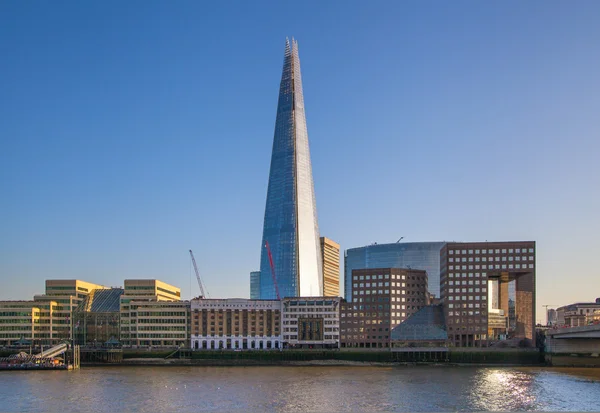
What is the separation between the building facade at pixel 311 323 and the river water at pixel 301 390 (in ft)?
136

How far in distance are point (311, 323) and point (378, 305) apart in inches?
681

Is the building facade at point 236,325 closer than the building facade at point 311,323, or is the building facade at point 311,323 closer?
the building facade at point 311,323

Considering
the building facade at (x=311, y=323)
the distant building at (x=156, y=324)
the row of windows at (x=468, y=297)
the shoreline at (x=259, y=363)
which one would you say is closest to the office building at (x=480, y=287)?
the row of windows at (x=468, y=297)

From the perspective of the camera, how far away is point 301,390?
4021 inches

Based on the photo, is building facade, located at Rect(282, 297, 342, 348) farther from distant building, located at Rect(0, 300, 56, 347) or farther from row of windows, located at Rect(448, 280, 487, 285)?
distant building, located at Rect(0, 300, 56, 347)

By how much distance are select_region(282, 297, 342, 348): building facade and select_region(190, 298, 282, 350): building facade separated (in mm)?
2611

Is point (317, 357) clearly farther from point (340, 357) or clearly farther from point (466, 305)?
point (466, 305)

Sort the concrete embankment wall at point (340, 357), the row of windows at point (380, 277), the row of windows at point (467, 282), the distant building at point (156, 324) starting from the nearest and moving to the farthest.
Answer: the concrete embankment wall at point (340, 357)
the row of windows at point (467, 282)
the row of windows at point (380, 277)
the distant building at point (156, 324)

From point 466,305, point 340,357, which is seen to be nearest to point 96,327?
point 340,357

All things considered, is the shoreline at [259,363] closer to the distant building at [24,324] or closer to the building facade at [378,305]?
the building facade at [378,305]

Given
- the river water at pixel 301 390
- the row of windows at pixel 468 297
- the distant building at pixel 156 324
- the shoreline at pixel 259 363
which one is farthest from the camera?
the distant building at pixel 156 324

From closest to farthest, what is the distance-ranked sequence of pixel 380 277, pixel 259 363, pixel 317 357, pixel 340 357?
pixel 259 363 < pixel 340 357 < pixel 317 357 < pixel 380 277

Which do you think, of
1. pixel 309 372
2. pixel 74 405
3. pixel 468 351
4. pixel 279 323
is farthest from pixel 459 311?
pixel 74 405

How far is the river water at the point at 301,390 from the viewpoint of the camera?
3386 inches
